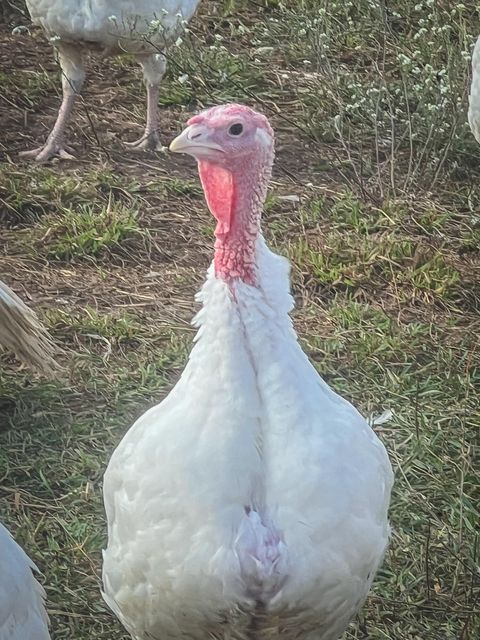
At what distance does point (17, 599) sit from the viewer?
2447mm

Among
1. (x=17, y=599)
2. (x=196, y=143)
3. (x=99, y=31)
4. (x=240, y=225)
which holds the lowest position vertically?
(x=99, y=31)

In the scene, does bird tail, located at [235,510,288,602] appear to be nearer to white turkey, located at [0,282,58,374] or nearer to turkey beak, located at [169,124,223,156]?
turkey beak, located at [169,124,223,156]

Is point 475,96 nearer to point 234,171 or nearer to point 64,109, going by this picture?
point 64,109

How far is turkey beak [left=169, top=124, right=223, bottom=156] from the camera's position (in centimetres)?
251

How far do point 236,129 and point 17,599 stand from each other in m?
1.10

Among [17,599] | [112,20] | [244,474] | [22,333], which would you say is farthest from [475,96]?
[17,599]

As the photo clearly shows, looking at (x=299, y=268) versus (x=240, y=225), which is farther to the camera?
(x=299, y=268)

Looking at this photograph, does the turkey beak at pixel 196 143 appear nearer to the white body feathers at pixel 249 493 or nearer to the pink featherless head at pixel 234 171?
the pink featherless head at pixel 234 171

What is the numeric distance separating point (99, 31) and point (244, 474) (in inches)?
140

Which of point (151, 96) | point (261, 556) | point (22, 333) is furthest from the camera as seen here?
point (151, 96)

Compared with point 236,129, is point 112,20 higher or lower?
lower

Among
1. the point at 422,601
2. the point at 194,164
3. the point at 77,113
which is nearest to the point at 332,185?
the point at 194,164

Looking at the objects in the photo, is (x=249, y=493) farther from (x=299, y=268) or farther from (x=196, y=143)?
(x=299, y=268)

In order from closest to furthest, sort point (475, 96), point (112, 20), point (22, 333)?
point (22, 333), point (475, 96), point (112, 20)
